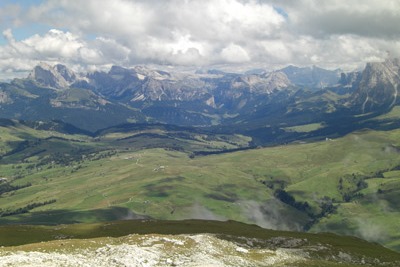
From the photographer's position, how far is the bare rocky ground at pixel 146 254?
6956cm

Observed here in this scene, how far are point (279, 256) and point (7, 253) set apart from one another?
5361 cm

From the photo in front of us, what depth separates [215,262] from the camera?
80250 millimetres

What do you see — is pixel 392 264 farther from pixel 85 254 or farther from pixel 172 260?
pixel 85 254

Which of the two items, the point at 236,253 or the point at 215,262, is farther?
the point at 236,253

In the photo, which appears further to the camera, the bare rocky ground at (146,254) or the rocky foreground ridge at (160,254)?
the rocky foreground ridge at (160,254)

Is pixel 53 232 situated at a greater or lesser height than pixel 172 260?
lesser

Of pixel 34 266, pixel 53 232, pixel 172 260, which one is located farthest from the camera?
pixel 53 232

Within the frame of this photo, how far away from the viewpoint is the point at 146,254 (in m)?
78.2

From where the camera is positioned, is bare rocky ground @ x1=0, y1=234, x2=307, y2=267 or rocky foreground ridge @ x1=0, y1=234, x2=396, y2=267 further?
rocky foreground ridge @ x1=0, y1=234, x2=396, y2=267

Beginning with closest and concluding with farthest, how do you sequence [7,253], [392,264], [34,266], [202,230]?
[34,266], [7,253], [392,264], [202,230]

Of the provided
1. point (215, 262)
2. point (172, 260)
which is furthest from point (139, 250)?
point (215, 262)

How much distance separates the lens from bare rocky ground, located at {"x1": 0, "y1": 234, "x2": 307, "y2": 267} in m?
69.6

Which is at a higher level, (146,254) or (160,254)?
(146,254)

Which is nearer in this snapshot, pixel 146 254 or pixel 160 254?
pixel 146 254
